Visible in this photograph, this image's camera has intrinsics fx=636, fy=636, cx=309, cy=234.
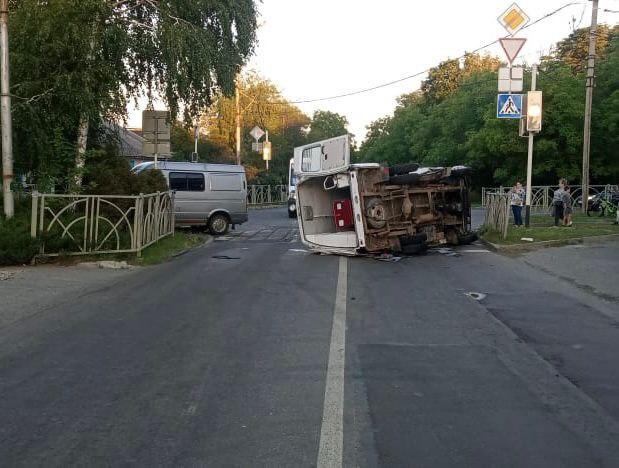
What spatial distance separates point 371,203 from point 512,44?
6.86 metres

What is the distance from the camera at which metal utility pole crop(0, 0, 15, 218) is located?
12.2m

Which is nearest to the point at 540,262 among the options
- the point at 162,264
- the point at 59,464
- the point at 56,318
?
the point at 162,264

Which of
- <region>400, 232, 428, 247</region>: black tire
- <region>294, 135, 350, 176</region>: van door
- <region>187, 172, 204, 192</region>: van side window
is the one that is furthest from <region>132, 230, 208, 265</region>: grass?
<region>400, 232, 428, 247</region>: black tire

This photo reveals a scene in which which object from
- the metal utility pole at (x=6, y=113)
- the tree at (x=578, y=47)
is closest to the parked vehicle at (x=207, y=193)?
the metal utility pole at (x=6, y=113)

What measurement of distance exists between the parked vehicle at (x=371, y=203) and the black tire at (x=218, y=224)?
652cm

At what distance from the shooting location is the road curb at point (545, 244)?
1598 centimetres

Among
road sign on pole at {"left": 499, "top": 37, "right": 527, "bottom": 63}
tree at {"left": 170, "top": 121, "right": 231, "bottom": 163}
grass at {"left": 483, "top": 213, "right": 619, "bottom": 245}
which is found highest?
road sign on pole at {"left": 499, "top": 37, "right": 527, "bottom": 63}

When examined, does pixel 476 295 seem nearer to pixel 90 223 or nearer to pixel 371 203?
pixel 371 203

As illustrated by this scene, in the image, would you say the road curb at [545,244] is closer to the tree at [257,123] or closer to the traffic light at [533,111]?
the traffic light at [533,111]

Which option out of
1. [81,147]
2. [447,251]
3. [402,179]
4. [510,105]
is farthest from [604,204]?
[81,147]

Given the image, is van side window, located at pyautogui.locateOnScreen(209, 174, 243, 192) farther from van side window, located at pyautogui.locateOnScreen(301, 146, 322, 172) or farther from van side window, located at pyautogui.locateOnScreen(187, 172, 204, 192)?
van side window, located at pyautogui.locateOnScreen(301, 146, 322, 172)

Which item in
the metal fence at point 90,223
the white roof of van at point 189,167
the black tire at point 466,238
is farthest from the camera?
the white roof of van at point 189,167

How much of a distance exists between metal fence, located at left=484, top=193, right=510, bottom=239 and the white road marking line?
10349 mm

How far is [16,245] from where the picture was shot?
11.8 metres
